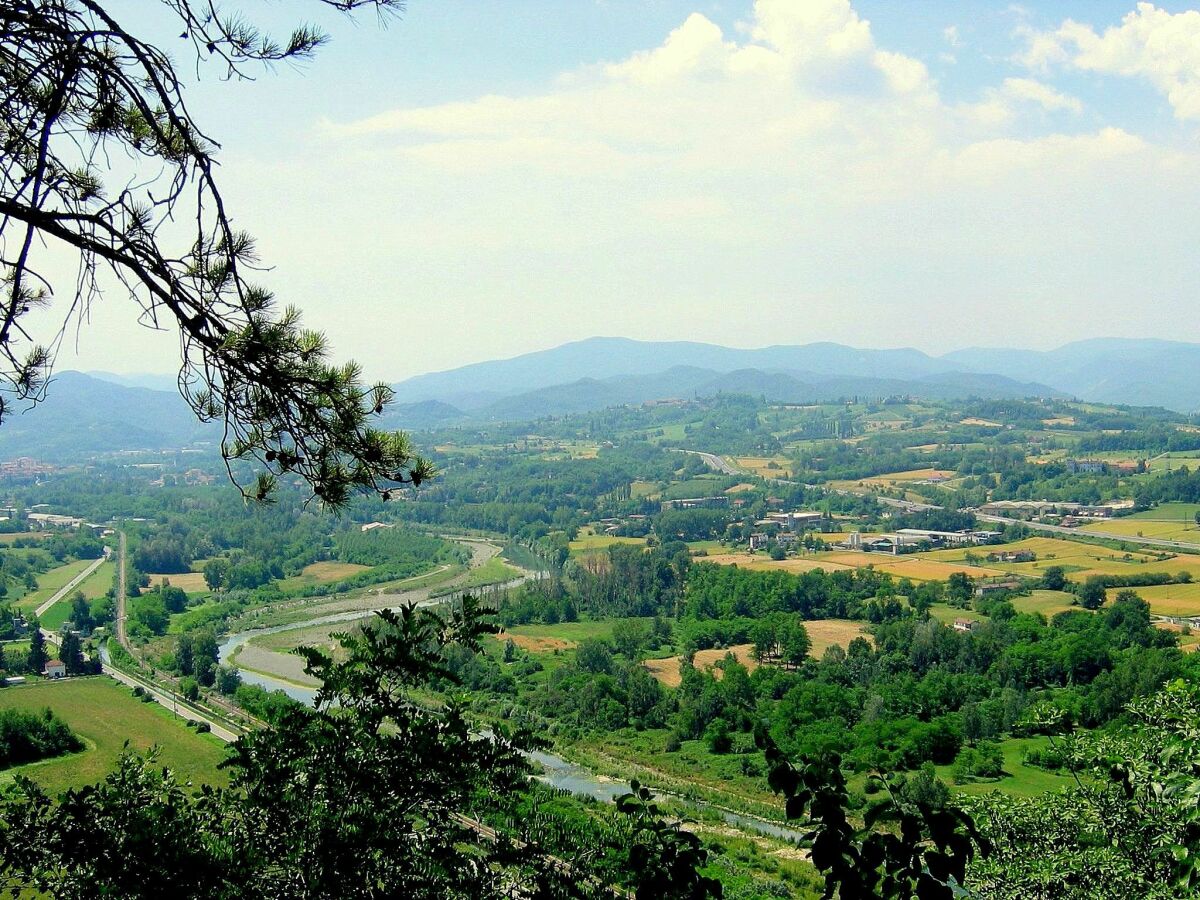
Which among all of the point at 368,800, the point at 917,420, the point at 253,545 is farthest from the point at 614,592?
the point at 917,420

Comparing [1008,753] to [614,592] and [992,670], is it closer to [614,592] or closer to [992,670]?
[992,670]

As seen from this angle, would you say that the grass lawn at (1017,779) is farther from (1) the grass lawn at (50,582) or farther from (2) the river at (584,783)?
(1) the grass lawn at (50,582)

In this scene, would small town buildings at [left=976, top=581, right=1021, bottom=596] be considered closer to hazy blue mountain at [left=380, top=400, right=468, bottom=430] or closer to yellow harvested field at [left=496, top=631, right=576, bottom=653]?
yellow harvested field at [left=496, top=631, right=576, bottom=653]

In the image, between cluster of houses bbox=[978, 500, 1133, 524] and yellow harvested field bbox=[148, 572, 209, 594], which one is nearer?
yellow harvested field bbox=[148, 572, 209, 594]

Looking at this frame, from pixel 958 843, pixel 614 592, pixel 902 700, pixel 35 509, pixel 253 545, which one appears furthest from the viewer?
pixel 35 509

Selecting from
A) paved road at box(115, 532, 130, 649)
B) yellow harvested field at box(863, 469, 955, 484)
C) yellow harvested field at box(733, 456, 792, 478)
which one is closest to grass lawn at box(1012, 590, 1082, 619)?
paved road at box(115, 532, 130, 649)

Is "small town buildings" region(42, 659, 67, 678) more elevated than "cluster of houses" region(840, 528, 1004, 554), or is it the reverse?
"small town buildings" region(42, 659, 67, 678)
